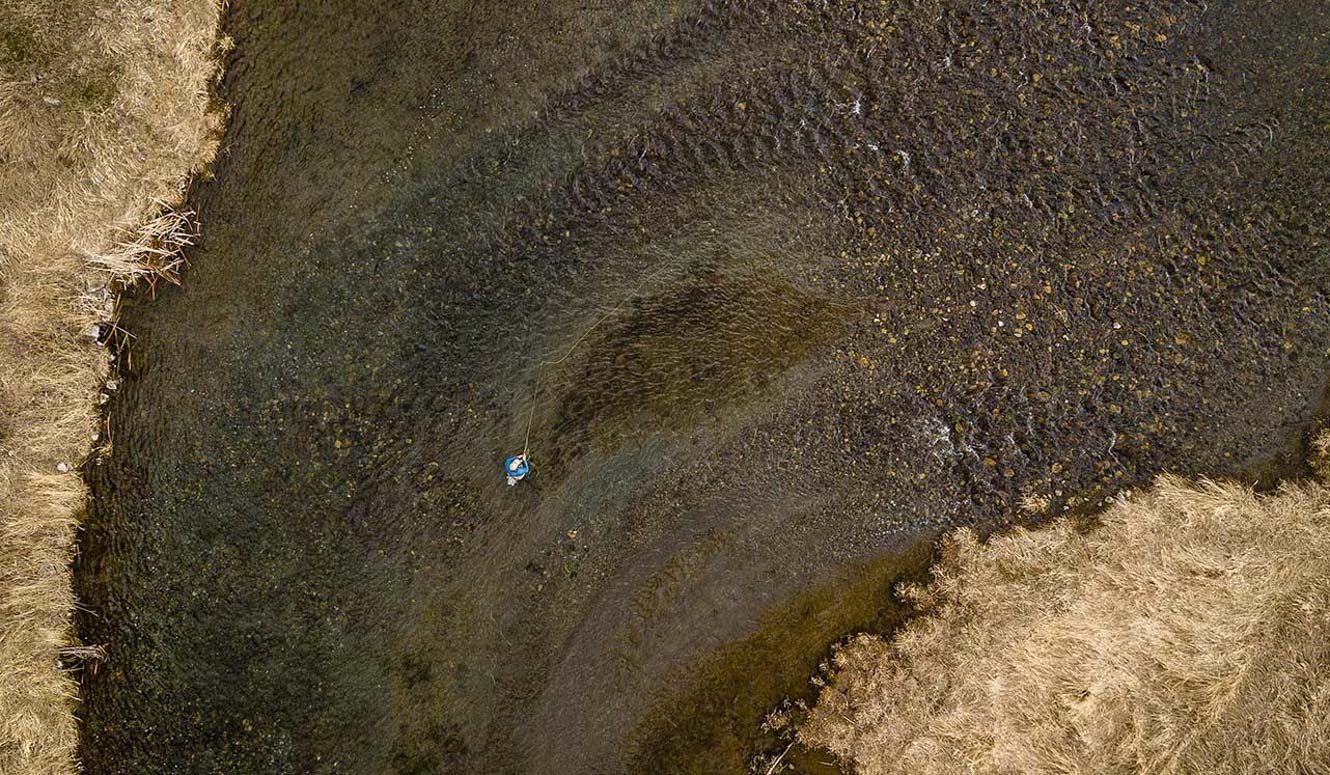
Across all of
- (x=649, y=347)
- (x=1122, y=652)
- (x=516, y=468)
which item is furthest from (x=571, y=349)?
(x=1122, y=652)

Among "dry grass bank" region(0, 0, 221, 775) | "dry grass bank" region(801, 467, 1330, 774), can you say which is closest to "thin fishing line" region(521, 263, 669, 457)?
"dry grass bank" region(0, 0, 221, 775)

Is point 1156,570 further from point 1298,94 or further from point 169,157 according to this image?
point 169,157

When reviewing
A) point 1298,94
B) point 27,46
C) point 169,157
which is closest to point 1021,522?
point 1298,94

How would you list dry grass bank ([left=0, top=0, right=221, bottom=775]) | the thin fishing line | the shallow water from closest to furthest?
dry grass bank ([left=0, top=0, right=221, bottom=775]), the shallow water, the thin fishing line

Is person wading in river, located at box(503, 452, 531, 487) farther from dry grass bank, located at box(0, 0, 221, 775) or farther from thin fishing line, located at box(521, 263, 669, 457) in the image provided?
dry grass bank, located at box(0, 0, 221, 775)

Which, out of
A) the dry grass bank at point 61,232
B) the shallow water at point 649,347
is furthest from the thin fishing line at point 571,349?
the dry grass bank at point 61,232

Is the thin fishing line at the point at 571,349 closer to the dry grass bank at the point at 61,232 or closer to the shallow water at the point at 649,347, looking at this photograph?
the shallow water at the point at 649,347

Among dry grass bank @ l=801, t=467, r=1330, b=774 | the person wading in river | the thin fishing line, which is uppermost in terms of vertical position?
the thin fishing line

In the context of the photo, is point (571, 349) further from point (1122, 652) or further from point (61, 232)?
point (1122, 652)

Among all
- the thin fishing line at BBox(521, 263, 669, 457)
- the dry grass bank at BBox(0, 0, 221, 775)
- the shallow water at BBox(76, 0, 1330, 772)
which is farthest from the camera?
the thin fishing line at BBox(521, 263, 669, 457)
